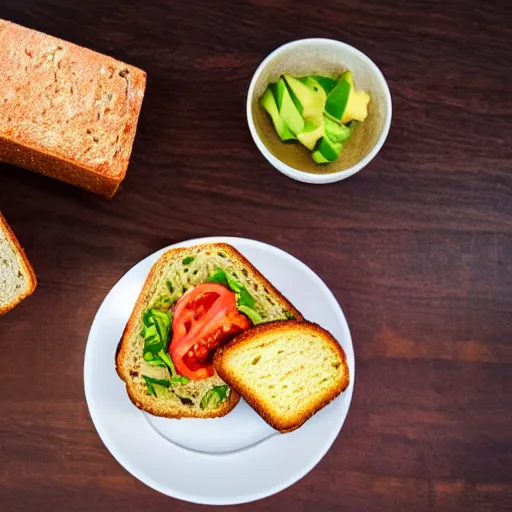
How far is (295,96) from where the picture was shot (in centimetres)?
157

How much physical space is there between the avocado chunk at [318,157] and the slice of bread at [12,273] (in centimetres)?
59

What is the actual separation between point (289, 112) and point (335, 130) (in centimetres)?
9

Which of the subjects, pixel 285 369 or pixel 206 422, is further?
pixel 206 422

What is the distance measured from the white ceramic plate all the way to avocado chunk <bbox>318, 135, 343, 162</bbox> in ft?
0.67

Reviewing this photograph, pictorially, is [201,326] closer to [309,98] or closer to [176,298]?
[176,298]

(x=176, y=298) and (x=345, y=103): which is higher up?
(x=345, y=103)

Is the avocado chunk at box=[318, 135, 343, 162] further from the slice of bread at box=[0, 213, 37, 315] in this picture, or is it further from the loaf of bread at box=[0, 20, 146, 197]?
the slice of bread at box=[0, 213, 37, 315]

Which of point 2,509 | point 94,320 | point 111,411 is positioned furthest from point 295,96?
point 2,509

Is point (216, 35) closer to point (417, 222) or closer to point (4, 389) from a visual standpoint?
point (417, 222)

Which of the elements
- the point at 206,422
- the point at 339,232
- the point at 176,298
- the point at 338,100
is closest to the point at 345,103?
the point at 338,100

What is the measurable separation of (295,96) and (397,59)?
278mm

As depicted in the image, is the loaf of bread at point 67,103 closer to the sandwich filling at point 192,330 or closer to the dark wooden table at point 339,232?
the dark wooden table at point 339,232

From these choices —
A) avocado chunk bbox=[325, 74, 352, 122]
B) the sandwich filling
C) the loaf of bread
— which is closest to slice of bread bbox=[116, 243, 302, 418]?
the sandwich filling

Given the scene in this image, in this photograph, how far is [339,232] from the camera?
1.71 m
